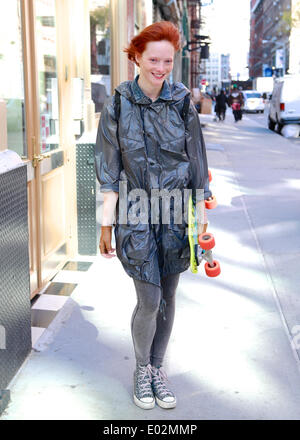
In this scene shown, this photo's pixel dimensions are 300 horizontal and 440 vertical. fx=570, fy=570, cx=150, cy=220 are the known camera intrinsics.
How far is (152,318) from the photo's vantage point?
2.94 metres

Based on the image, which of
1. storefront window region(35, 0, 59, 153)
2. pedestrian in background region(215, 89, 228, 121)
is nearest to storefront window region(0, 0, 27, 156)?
storefront window region(35, 0, 59, 153)

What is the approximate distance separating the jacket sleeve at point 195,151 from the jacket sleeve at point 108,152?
36 centimetres

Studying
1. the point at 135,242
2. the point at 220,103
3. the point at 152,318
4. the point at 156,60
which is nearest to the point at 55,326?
the point at 152,318

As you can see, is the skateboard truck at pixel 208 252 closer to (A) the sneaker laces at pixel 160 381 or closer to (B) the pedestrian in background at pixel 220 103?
(A) the sneaker laces at pixel 160 381

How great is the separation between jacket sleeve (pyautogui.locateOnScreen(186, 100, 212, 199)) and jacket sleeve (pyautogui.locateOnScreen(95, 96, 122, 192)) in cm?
36

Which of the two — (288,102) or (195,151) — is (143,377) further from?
(288,102)

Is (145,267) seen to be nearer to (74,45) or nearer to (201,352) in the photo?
(201,352)

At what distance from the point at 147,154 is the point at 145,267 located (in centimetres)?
55

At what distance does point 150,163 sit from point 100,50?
5285mm

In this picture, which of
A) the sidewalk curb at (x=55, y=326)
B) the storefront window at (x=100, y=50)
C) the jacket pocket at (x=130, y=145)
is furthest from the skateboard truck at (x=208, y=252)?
the storefront window at (x=100, y=50)

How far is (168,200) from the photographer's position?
111 inches

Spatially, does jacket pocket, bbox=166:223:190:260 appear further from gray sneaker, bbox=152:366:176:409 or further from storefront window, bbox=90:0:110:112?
storefront window, bbox=90:0:110:112

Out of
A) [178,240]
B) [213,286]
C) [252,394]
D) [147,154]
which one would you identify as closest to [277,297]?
[213,286]
